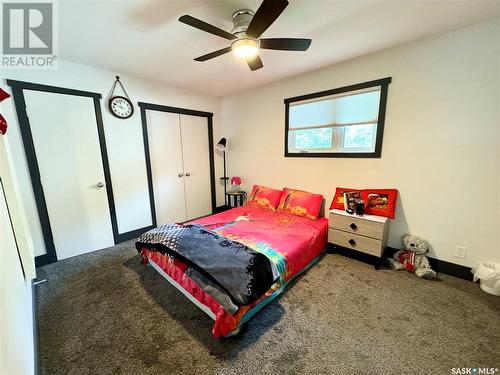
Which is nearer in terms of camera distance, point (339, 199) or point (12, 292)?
point (12, 292)

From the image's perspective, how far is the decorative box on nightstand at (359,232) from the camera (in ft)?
7.36

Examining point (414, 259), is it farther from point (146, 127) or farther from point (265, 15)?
point (146, 127)

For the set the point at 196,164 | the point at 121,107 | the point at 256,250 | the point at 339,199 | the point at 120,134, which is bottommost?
the point at 256,250

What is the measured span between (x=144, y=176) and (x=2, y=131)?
5.81 ft

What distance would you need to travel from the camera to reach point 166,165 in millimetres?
3543

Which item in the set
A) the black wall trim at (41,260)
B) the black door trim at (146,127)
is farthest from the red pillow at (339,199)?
the black wall trim at (41,260)

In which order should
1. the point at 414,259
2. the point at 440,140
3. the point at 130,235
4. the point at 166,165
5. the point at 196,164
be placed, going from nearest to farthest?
1. the point at 440,140
2. the point at 414,259
3. the point at 130,235
4. the point at 166,165
5. the point at 196,164

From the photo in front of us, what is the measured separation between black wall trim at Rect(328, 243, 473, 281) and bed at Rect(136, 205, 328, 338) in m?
0.29

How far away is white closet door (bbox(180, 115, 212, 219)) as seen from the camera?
3.79 meters

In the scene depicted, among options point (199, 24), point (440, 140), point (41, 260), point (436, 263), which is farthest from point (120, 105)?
point (436, 263)

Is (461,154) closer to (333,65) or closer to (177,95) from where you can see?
(333,65)

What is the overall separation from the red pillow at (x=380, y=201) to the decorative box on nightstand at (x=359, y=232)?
0.33 feet

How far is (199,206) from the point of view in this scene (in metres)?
4.17

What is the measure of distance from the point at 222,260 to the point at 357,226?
5.59 feet
